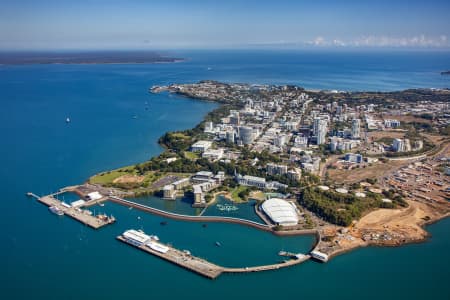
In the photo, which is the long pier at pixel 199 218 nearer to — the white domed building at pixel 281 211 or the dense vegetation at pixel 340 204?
the white domed building at pixel 281 211

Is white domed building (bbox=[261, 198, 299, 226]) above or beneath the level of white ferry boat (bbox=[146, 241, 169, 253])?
above

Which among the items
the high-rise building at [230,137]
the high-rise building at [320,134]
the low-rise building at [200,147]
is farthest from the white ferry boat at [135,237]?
the high-rise building at [320,134]

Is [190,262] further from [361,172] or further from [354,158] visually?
[354,158]

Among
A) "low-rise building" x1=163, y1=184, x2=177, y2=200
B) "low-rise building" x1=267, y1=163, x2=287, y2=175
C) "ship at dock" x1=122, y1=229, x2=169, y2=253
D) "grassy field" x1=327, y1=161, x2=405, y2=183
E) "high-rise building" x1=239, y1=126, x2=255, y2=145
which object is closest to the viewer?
"ship at dock" x1=122, y1=229, x2=169, y2=253

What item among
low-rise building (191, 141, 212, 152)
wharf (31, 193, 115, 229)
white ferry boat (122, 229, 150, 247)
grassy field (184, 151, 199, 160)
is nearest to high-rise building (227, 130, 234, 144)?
low-rise building (191, 141, 212, 152)

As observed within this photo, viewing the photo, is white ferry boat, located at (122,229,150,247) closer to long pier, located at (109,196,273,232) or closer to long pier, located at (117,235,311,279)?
long pier, located at (117,235,311,279)

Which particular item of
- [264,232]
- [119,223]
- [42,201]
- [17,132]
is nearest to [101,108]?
[17,132]
